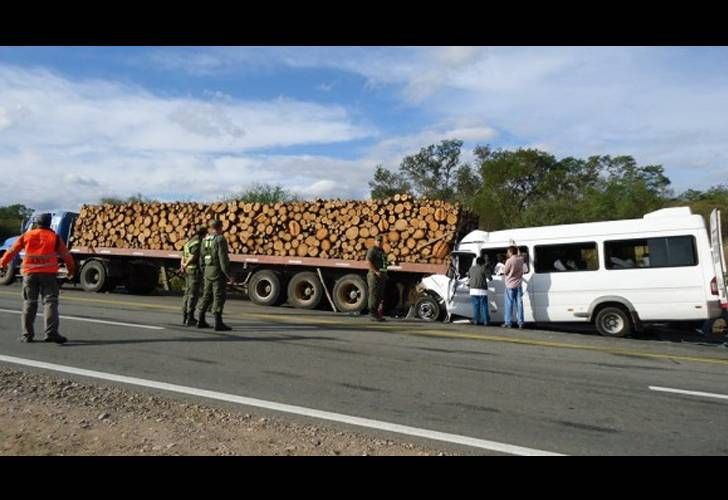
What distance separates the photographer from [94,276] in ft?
62.6

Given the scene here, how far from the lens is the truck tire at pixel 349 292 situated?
15.0 metres

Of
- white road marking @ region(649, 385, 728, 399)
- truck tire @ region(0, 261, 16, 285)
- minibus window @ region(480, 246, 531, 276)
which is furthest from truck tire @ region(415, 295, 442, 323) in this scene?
truck tire @ region(0, 261, 16, 285)

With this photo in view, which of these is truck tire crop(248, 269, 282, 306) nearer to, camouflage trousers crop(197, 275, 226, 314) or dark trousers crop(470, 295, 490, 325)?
camouflage trousers crop(197, 275, 226, 314)

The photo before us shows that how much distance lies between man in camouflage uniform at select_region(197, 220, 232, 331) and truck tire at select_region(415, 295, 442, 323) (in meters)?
4.93

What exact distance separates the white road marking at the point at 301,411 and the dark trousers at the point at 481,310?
7.72m

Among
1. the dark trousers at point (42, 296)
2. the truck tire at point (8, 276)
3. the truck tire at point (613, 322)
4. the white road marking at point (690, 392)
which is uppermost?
the truck tire at point (8, 276)

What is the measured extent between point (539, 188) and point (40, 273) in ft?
125

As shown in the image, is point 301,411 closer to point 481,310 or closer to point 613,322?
point 481,310

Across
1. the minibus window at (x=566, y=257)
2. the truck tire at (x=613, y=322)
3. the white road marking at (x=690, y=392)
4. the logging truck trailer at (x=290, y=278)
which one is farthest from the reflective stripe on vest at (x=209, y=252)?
the truck tire at (x=613, y=322)

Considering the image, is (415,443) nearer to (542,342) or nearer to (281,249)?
(542,342)

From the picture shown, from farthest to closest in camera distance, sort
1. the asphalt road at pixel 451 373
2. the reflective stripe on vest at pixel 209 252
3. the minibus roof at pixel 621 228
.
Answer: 1. the minibus roof at pixel 621 228
2. the reflective stripe on vest at pixel 209 252
3. the asphalt road at pixel 451 373

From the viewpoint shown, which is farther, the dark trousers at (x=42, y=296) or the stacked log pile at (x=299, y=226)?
the stacked log pile at (x=299, y=226)

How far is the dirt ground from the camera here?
4496 millimetres

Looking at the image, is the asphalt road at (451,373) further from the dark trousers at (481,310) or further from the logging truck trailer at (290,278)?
the logging truck trailer at (290,278)
